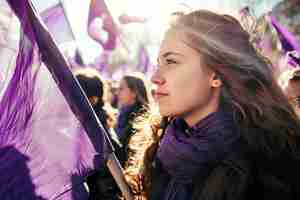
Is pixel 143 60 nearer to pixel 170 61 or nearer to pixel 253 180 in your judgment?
pixel 170 61

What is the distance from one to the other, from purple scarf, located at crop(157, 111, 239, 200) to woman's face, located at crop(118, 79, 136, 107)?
2.52 metres

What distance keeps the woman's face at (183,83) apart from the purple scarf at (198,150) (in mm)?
61

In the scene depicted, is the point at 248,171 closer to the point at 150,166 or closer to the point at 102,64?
the point at 150,166

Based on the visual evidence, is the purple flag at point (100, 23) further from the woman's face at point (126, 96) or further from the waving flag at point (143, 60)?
the woman's face at point (126, 96)

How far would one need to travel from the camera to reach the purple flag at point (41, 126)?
69.4 inches

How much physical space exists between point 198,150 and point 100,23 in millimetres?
5926

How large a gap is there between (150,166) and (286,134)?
0.65 meters

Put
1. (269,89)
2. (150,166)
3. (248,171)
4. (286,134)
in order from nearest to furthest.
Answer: (248,171), (286,134), (269,89), (150,166)

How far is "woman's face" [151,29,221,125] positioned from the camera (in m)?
2.04

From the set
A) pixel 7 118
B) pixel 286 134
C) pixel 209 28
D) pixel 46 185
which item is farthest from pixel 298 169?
pixel 7 118

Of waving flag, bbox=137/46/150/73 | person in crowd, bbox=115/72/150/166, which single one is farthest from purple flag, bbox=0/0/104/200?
waving flag, bbox=137/46/150/73

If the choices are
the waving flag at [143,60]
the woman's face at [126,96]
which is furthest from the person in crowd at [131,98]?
the waving flag at [143,60]

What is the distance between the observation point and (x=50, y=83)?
1.85 m

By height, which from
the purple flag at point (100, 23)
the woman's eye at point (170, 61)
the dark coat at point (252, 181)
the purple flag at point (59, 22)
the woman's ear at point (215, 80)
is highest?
the woman's eye at point (170, 61)
